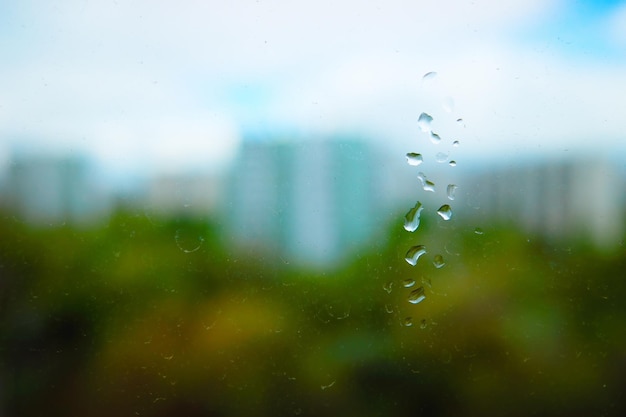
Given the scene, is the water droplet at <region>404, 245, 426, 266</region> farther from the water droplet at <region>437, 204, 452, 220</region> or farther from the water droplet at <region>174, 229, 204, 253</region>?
the water droplet at <region>174, 229, 204, 253</region>

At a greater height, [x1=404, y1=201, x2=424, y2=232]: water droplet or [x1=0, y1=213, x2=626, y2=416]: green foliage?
[x1=404, y1=201, x2=424, y2=232]: water droplet

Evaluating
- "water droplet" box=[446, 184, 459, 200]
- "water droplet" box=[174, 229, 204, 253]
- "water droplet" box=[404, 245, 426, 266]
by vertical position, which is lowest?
"water droplet" box=[404, 245, 426, 266]

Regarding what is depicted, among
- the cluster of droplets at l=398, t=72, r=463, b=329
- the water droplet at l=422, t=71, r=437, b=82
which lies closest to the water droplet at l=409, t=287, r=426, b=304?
the cluster of droplets at l=398, t=72, r=463, b=329

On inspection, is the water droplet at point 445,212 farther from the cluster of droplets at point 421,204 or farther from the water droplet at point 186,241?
the water droplet at point 186,241

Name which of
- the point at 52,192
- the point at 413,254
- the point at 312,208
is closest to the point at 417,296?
the point at 413,254

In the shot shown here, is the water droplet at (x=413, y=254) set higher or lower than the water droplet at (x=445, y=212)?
lower

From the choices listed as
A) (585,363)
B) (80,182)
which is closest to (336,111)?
(80,182)

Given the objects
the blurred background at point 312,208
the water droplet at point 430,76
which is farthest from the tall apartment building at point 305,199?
the water droplet at point 430,76

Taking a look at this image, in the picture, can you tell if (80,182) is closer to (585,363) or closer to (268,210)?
(268,210)

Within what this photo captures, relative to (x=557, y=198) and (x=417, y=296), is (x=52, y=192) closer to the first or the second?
(x=417, y=296)
